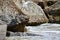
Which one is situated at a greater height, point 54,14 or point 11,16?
point 11,16

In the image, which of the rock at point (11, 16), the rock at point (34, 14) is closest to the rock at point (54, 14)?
the rock at point (34, 14)

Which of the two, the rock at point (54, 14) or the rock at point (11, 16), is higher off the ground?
the rock at point (11, 16)

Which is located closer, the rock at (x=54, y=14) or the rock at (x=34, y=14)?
the rock at (x=34, y=14)

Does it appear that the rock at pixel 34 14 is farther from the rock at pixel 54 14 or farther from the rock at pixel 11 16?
the rock at pixel 11 16

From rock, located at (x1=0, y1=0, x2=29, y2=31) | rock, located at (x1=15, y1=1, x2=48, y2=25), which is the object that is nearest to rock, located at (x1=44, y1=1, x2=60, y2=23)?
rock, located at (x1=15, y1=1, x2=48, y2=25)

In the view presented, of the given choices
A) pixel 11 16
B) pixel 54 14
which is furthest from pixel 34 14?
pixel 11 16

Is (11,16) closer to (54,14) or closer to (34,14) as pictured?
(34,14)

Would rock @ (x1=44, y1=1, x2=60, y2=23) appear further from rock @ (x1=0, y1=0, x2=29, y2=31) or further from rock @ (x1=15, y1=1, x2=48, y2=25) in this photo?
rock @ (x1=0, y1=0, x2=29, y2=31)

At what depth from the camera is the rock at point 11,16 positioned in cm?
337

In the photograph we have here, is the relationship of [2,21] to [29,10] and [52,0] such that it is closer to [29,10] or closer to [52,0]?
[29,10]

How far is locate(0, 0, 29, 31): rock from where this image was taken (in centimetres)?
337

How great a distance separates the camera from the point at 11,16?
11.3ft

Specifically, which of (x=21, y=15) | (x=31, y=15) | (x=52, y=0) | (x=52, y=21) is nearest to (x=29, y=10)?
(x=31, y=15)

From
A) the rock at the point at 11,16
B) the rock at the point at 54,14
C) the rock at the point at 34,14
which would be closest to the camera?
the rock at the point at 11,16
